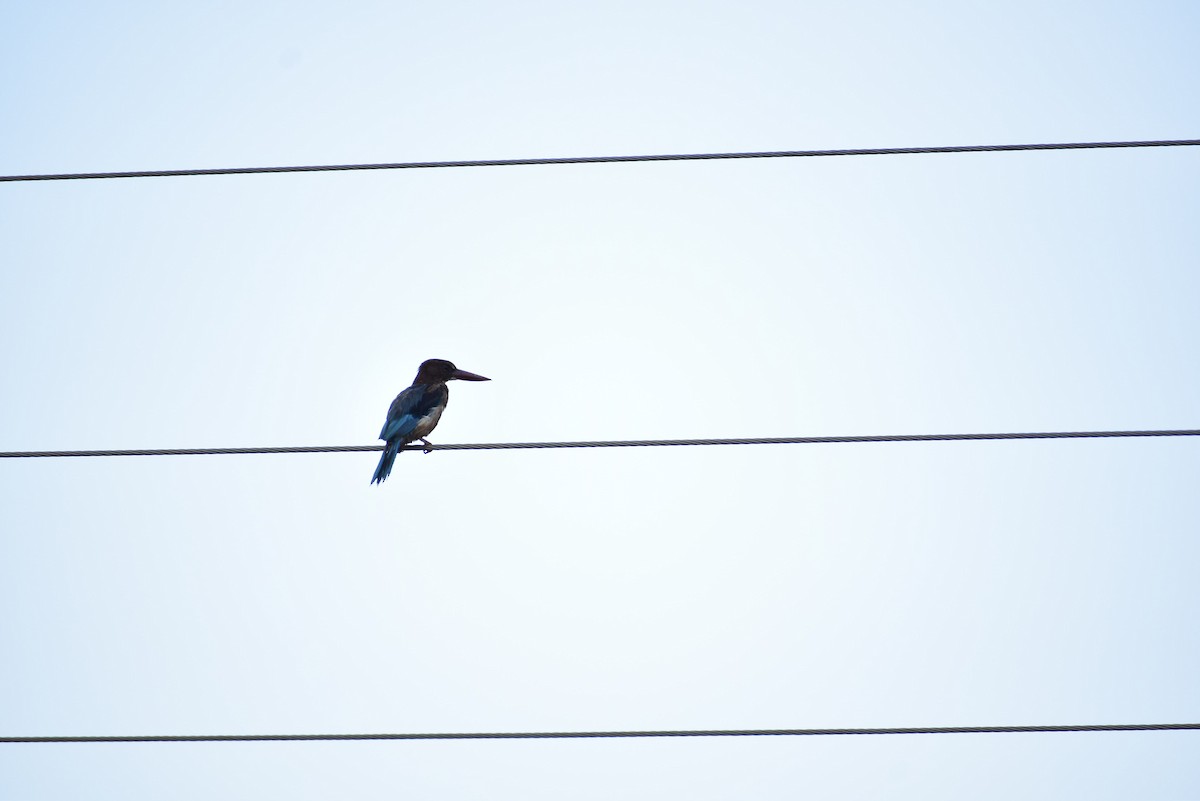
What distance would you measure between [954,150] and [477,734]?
2.85m

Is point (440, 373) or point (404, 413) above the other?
point (440, 373)

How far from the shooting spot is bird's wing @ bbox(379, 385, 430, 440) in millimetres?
8414

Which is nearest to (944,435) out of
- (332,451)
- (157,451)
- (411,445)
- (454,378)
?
(332,451)

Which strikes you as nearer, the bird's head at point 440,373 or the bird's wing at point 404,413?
the bird's wing at point 404,413

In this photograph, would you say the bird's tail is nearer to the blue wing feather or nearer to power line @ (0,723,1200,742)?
the blue wing feather

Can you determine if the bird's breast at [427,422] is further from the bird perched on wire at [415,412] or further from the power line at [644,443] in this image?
the power line at [644,443]

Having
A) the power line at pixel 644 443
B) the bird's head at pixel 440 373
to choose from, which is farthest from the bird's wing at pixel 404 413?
the power line at pixel 644 443

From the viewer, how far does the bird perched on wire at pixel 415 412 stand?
27.3ft

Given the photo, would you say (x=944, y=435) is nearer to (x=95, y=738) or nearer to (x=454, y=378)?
(x=95, y=738)

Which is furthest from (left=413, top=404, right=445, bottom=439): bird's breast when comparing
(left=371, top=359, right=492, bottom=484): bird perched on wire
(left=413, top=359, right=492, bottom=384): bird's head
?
(left=413, top=359, right=492, bottom=384): bird's head

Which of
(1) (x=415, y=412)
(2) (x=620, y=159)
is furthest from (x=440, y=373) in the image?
(2) (x=620, y=159)

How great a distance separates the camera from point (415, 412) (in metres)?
8.59

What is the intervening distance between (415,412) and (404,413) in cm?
7

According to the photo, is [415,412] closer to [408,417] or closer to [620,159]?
[408,417]
